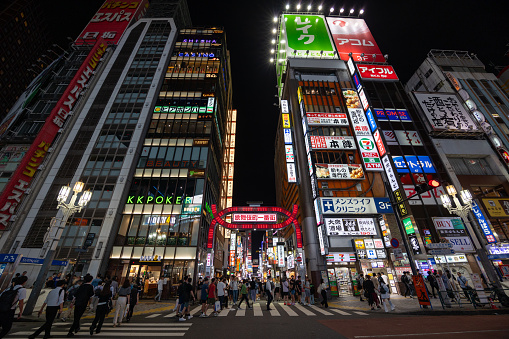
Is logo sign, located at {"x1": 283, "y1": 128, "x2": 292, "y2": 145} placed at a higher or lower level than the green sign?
higher

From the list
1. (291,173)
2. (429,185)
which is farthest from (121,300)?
(291,173)

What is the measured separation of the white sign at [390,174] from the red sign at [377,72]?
18.6 m

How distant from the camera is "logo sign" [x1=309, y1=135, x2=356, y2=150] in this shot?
28188 millimetres

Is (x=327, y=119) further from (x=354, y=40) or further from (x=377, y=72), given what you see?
(x=354, y=40)

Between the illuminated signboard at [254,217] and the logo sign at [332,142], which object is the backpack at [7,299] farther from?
the logo sign at [332,142]

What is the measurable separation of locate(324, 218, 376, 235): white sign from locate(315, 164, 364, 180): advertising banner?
5.13 m

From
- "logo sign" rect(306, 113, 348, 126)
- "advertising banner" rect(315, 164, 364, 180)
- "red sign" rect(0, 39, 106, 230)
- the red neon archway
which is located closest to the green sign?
"advertising banner" rect(315, 164, 364, 180)

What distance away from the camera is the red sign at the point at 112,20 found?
39062 millimetres

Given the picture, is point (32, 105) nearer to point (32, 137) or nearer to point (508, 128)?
point (32, 137)

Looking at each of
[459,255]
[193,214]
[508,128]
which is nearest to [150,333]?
[193,214]

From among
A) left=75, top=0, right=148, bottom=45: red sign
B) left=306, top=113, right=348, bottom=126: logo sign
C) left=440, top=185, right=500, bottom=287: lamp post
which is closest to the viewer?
left=440, top=185, right=500, bottom=287: lamp post

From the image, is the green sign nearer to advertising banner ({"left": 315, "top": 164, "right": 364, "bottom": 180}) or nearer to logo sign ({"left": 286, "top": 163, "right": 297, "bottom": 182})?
advertising banner ({"left": 315, "top": 164, "right": 364, "bottom": 180})

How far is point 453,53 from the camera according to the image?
4444 cm

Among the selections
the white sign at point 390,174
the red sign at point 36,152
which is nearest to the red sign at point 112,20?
the red sign at point 36,152
